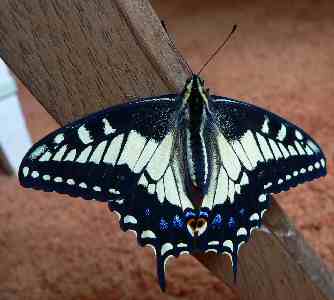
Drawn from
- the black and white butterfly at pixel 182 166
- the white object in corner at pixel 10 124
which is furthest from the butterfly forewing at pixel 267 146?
the white object in corner at pixel 10 124

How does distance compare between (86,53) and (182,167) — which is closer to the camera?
(86,53)

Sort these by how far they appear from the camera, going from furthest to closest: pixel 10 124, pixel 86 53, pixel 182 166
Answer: pixel 10 124 < pixel 182 166 < pixel 86 53

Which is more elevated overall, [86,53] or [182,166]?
[86,53]

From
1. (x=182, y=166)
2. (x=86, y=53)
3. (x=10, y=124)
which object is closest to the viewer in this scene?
(x=86, y=53)

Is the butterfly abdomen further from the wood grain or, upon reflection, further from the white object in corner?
the white object in corner

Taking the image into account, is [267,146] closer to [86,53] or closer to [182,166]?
[182,166]

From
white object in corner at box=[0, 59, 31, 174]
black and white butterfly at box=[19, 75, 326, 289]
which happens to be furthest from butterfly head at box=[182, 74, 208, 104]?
white object in corner at box=[0, 59, 31, 174]

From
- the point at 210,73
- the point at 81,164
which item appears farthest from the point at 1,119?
the point at 81,164

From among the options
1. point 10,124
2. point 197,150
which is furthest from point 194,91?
point 10,124
